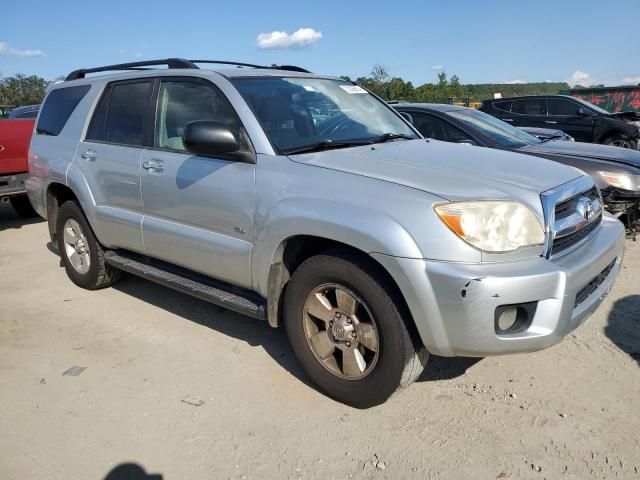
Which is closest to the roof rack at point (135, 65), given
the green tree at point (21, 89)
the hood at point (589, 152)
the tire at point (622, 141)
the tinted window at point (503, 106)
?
the hood at point (589, 152)

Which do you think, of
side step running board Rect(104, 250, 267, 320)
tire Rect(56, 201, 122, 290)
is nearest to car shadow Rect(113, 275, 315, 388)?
tire Rect(56, 201, 122, 290)

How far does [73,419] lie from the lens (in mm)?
3027

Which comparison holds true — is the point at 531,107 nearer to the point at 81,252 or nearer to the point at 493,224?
the point at 81,252

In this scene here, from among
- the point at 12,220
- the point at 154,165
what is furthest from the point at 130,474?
the point at 12,220

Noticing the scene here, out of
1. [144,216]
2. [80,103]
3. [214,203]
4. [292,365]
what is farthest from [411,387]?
[80,103]

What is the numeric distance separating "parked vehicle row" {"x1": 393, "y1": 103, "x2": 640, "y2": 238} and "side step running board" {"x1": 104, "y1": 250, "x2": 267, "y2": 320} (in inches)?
117

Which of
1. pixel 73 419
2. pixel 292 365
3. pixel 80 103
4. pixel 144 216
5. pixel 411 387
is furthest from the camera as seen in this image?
pixel 80 103

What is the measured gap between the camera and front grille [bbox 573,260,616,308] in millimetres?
2717

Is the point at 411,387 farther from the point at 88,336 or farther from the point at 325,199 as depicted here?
the point at 88,336

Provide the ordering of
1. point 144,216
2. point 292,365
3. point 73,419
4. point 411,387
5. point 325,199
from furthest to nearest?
point 144,216 < point 292,365 < point 411,387 < point 73,419 < point 325,199

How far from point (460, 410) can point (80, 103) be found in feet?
13.1

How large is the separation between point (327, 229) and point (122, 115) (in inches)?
92.7

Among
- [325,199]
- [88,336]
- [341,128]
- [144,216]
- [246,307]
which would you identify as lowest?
[88,336]

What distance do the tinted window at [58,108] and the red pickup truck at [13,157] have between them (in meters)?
2.51
